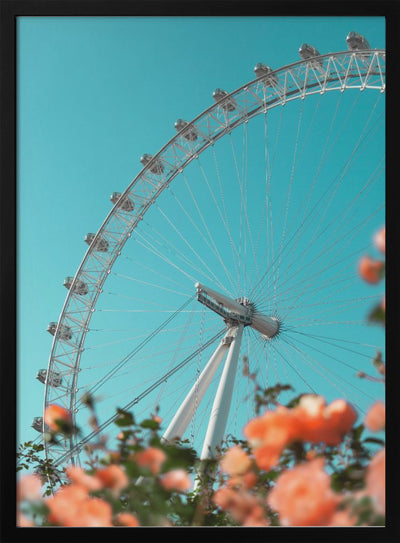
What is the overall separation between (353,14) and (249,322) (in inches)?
179

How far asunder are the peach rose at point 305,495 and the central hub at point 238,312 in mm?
4675

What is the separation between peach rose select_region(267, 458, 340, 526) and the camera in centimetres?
105

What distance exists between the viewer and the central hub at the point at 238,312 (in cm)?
591

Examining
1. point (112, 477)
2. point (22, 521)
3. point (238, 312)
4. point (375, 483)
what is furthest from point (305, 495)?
point (238, 312)

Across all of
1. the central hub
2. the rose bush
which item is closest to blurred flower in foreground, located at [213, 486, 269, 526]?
the rose bush

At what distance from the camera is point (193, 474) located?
1910 mm

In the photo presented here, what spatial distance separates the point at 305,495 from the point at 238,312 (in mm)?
5127

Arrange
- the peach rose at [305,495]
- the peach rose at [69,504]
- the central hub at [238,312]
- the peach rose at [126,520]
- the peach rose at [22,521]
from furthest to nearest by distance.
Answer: the central hub at [238,312], the peach rose at [22,521], the peach rose at [126,520], the peach rose at [69,504], the peach rose at [305,495]

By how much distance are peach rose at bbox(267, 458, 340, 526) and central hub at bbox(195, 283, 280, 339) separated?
4.67 m

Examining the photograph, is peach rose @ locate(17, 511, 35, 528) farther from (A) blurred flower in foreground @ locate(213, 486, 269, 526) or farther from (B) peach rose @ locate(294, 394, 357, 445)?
(B) peach rose @ locate(294, 394, 357, 445)

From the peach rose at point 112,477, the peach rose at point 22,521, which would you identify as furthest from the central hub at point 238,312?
the peach rose at point 112,477

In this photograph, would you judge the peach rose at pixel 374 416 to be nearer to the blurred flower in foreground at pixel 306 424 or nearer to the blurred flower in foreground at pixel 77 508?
the blurred flower in foreground at pixel 306 424
